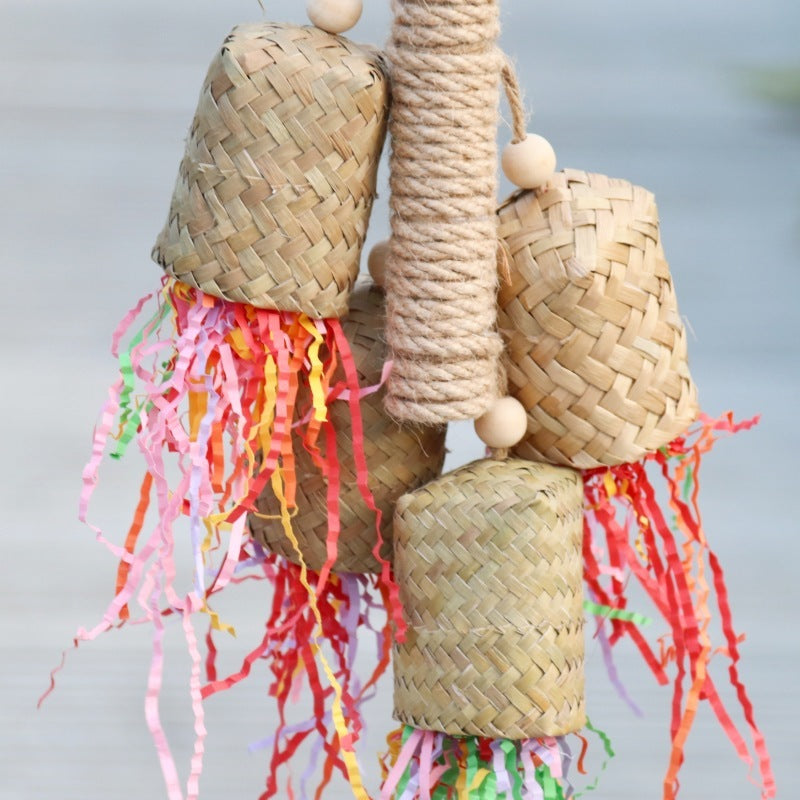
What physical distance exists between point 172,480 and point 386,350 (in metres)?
1.13

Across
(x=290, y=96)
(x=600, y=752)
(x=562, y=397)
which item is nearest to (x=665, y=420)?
(x=562, y=397)

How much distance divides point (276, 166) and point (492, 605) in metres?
0.28

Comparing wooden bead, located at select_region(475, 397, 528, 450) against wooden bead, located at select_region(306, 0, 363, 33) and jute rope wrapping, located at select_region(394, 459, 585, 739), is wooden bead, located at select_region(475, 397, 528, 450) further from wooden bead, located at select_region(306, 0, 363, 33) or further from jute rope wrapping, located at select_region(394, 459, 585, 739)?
wooden bead, located at select_region(306, 0, 363, 33)

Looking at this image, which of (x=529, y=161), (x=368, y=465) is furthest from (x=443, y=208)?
(x=368, y=465)

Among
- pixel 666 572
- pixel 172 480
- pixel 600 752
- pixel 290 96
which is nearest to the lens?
pixel 290 96

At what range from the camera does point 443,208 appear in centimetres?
81

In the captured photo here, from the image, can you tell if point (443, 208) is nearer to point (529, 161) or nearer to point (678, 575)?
point (529, 161)

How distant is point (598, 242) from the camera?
830 mm

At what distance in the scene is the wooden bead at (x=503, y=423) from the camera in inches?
33.1

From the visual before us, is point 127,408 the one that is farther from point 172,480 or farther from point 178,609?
point 172,480

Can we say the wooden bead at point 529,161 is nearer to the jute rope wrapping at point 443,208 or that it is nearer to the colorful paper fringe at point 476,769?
the jute rope wrapping at point 443,208

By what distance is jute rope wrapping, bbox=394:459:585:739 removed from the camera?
82cm

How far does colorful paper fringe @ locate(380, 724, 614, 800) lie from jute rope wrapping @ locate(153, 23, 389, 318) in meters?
0.28

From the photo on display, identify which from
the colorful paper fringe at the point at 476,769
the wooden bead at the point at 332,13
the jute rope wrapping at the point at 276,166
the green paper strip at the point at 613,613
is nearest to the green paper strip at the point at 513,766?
the colorful paper fringe at the point at 476,769
